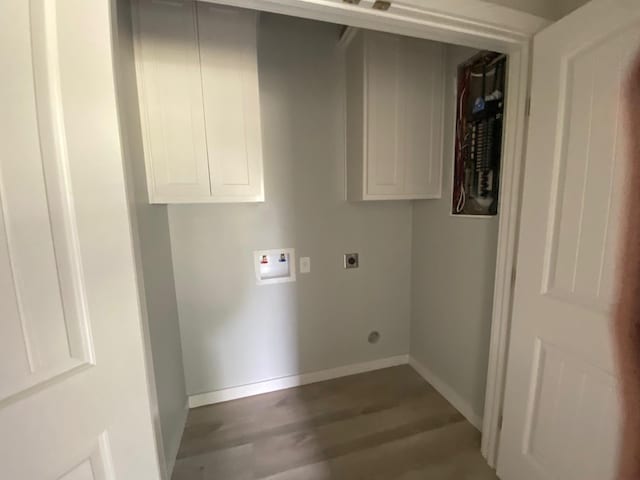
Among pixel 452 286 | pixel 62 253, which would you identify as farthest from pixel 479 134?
pixel 62 253

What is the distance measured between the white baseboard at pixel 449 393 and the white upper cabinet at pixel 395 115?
142cm

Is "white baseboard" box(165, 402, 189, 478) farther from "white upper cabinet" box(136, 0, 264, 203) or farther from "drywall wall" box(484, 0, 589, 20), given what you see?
"drywall wall" box(484, 0, 589, 20)

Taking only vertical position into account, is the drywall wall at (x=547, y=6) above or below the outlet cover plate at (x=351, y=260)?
above

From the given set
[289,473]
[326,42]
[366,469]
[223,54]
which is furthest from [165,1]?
[366,469]

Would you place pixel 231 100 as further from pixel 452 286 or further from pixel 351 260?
pixel 452 286

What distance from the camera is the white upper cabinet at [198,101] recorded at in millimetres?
1353

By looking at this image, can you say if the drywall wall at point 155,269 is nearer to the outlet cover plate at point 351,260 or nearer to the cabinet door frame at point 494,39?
the cabinet door frame at point 494,39

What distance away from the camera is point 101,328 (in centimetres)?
70

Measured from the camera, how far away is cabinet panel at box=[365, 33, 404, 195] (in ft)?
5.61

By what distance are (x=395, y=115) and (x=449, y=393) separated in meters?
2.00

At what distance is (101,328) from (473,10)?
161 cm

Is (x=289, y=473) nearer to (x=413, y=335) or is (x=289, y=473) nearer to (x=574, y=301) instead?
(x=413, y=335)

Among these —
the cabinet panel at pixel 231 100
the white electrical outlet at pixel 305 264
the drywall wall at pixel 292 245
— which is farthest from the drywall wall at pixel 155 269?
the white electrical outlet at pixel 305 264

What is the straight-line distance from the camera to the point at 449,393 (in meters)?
2.03
